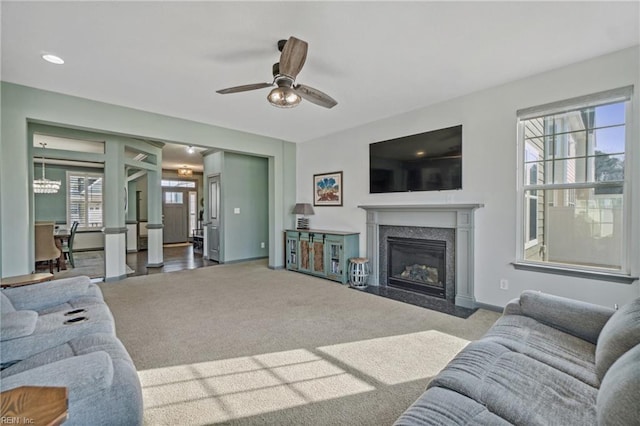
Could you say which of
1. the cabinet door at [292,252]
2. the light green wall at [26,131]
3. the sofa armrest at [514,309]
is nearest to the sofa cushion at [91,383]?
the sofa armrest at [514,309]

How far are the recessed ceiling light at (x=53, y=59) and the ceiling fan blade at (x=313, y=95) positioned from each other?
7.52 feet

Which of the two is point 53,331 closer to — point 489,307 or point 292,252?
point 489,307

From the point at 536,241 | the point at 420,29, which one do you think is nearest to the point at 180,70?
the point at 420,29

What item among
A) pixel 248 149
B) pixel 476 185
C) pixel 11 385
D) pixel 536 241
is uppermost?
pixel 248 149

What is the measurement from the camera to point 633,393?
859mm

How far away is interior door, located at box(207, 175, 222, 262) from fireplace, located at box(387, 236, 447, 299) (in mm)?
4128

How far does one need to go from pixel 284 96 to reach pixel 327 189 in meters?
3.13

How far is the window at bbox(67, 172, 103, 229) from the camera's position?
830 centimetres

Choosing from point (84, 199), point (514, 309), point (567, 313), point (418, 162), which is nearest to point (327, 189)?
point (418, 162)

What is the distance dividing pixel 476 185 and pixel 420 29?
204 centimetres

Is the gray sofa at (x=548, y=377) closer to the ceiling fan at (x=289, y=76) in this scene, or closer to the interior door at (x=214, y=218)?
the ceiling fan at (x=289, y=76)

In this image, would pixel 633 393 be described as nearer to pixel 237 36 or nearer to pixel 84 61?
pixel 237 36

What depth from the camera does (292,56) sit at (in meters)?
2.27

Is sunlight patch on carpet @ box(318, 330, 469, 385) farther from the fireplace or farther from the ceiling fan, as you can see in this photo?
the ceiling fan
